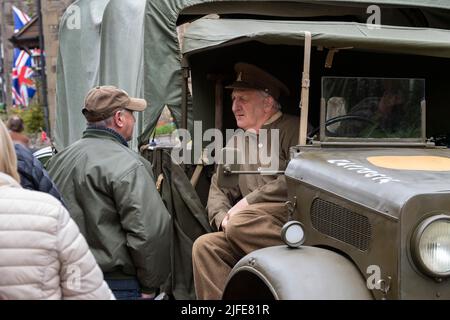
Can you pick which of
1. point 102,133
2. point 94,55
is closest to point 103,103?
point 102,133

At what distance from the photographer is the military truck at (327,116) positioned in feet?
9.76

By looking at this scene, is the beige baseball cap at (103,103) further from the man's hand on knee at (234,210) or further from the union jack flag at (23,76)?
the union jack flag at (23,76)

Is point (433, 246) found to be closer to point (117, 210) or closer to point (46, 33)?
point (117, 210)

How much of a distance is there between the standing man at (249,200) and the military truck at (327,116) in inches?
10.4

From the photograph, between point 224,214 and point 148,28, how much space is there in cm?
156

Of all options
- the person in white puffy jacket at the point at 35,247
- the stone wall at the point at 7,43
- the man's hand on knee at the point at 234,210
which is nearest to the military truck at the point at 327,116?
the man's hand on knee at the point at 234,210

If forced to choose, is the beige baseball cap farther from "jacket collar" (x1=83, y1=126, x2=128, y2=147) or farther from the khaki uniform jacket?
the khaki uniform jacket

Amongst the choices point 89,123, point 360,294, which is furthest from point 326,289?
point 89,123

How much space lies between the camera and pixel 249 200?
441 centimetres

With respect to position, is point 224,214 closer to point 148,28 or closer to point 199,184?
point 199,184

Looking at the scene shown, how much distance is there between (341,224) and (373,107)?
1017 mm

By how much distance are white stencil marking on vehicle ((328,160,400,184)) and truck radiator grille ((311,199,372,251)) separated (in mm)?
197

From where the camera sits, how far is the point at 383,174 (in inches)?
128

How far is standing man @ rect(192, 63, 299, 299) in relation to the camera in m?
4.17
